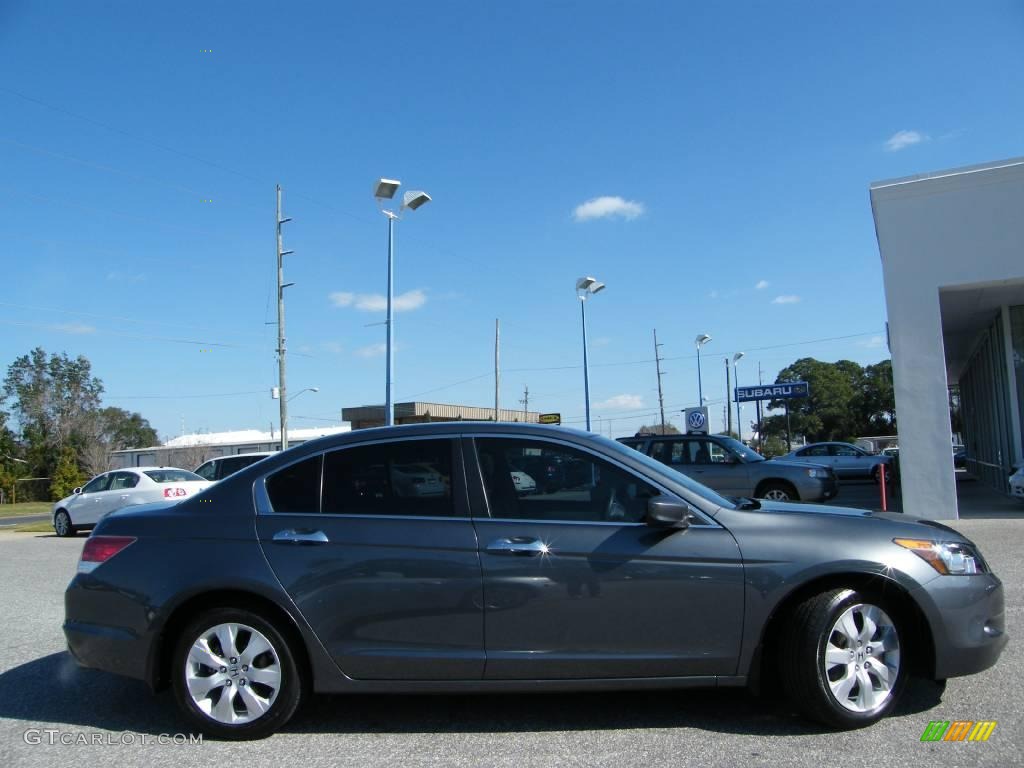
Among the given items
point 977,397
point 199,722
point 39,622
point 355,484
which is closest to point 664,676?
point 355,484

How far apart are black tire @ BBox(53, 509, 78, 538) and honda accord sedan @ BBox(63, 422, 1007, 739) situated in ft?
52.7

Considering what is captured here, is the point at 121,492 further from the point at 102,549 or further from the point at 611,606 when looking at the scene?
the point at 611,606

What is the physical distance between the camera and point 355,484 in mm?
4484

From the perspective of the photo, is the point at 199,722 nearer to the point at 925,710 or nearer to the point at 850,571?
the point at 850,571

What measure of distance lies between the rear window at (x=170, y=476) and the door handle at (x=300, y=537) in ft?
47.6

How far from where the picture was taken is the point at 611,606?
13.4 ft

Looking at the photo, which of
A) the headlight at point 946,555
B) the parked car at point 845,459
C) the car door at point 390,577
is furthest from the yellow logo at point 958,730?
the parked car at point 845,459

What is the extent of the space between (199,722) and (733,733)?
2.81m

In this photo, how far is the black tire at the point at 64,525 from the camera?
18.4 metres

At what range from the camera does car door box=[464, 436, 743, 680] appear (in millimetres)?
4070

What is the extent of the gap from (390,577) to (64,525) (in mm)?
17505

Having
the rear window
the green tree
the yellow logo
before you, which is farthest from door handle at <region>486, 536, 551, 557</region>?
the green tree

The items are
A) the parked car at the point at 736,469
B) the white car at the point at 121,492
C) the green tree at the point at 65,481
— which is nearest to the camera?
the parked car at the point at 736,469

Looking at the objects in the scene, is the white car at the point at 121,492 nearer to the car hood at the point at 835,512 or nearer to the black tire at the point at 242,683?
the black tire at the point at 242,683
